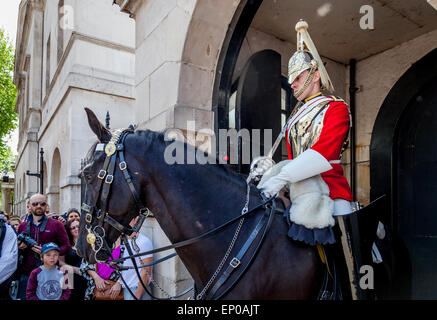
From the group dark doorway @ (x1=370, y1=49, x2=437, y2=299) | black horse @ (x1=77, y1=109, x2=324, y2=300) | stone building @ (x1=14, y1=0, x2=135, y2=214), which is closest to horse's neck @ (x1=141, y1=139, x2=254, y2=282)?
black horse @ (x1=77, y1=109, x2=324, y2=300)

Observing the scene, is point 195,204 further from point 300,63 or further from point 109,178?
point 300,63

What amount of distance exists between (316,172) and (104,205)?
51.8 inches

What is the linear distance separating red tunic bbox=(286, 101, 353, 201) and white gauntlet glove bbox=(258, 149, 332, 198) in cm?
9

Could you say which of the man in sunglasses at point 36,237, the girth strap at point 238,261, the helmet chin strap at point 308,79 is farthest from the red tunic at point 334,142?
the man in sunglasses at point 36,237

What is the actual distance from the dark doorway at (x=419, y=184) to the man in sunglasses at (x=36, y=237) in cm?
508

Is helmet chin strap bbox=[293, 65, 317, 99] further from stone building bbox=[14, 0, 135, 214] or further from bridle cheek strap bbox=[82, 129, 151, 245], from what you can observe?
stone building bbox=[14, 0, 135, 214]

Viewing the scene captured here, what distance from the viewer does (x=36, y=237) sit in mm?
4836

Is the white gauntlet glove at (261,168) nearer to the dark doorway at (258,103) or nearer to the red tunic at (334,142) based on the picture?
the red tunic at (334,142)

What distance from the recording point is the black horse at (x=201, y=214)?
1.83 m

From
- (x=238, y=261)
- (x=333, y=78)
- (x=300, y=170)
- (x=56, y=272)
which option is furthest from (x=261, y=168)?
(x=333, y=78)

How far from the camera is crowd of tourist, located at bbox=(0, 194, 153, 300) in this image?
3654mm

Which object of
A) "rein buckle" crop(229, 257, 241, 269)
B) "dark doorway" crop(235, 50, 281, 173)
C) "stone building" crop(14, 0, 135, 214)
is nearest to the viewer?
"rein buckle" crop(229, 257, 241, 269)

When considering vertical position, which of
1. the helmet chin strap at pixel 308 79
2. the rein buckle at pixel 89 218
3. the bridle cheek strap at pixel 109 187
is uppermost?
the helmet chin strap at pixel 308 79

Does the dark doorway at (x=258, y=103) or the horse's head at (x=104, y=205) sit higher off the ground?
the dark doorway at (x=258, y=103)
